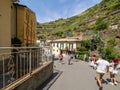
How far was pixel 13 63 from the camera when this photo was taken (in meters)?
8.05

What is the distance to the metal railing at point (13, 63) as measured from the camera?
7.09m

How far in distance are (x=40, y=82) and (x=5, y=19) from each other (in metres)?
5.25

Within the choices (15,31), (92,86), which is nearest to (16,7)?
(15,31)

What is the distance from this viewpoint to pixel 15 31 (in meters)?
20.7

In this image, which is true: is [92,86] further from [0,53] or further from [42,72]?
[0,53]

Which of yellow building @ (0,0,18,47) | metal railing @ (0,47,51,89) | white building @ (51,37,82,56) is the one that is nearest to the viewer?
metal railing @ (0,47,51,89)

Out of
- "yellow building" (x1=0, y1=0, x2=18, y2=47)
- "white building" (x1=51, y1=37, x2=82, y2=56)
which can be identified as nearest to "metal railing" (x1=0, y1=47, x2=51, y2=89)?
"yellow building" (x1=0, y1=0, x2=18, y2=47)

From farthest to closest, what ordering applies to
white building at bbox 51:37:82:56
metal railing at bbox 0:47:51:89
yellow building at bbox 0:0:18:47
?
white building at bbox 51:37:82:56 → yellow building at bbox 0:0:18:47 → metal railing at bbox 0:47:51:89

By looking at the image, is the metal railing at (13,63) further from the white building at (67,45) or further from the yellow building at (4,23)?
the white building at (67,45)

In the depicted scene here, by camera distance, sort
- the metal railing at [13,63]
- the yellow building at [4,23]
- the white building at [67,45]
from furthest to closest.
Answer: the white building at [67,45] < the yellow building at [4,23] < the metal railing at [13,63]

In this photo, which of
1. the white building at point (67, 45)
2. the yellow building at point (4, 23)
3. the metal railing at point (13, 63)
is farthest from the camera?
the white building at point (67, 45)

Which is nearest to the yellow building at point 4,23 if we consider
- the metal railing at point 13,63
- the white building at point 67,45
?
the metal railing at point 13,63

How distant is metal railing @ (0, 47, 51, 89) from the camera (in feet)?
23.3

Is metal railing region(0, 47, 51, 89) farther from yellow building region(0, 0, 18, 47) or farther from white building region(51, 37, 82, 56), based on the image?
white building region(51, 37, 82, 56)
